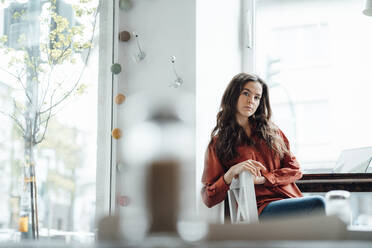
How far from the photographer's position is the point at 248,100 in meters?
2.32

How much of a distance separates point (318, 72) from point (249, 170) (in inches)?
53.2

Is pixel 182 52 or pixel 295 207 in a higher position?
pixel 182 52

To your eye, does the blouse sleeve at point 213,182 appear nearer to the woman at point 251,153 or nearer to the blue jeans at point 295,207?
the woman at point 251,153

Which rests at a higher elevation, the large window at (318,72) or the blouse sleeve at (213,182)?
the large window at (318,72)

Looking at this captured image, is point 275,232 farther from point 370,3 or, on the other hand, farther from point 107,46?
point 370,3

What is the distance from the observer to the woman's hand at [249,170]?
1995 mm

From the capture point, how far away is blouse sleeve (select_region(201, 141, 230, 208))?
2154mm

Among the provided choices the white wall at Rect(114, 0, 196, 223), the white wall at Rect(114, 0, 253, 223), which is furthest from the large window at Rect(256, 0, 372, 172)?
the white wall at Rect(114, 0, 196, 223)

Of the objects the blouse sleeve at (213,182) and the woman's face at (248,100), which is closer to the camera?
the blouse sleeve at (213,182)

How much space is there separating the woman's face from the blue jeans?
0.45m

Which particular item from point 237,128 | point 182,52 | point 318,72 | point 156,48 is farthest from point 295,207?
point 318,72

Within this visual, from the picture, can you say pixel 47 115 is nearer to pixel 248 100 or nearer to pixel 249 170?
pixel 248 100

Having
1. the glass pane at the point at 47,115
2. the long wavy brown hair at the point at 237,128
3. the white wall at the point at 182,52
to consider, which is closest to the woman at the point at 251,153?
the long wavy brown hair at the point at 237,128

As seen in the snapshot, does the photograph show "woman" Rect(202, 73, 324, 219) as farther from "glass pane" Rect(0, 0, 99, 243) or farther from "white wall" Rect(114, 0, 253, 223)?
"glass pane" Rect(0, 0, 99, 243)
